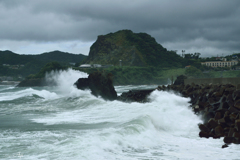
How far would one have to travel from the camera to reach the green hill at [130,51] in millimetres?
143875

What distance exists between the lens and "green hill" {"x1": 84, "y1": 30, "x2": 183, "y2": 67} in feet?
472

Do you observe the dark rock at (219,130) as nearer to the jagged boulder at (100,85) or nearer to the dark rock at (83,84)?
the jagged boulder at (100,85)

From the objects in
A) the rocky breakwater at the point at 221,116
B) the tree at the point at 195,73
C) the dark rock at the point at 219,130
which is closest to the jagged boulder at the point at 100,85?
the rocky breakwater at the point at 221,116

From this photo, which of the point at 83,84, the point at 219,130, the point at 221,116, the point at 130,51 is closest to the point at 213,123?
the point at 219,130

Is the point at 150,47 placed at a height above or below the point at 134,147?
above

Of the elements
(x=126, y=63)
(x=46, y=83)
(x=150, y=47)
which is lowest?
(x=46, y=83)

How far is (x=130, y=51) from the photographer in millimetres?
152375

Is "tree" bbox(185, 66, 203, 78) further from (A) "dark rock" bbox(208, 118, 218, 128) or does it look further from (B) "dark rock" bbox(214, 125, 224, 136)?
(B) "dark rock" bbox(214, 125, 224, 136)

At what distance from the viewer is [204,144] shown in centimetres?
758

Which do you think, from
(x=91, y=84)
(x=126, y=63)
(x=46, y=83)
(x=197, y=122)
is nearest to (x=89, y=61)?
(x=126, y=63)

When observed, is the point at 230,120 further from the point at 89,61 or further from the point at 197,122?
the point at 89,61

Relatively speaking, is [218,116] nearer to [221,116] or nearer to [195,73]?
[221,116]

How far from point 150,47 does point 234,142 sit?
6125 inches

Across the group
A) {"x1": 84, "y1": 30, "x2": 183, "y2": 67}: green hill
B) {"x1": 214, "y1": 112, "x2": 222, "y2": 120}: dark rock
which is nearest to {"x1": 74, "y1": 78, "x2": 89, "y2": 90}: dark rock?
{"x1": 214, "y1": 112, "x2": 222, "y2": 120}: dark rock
